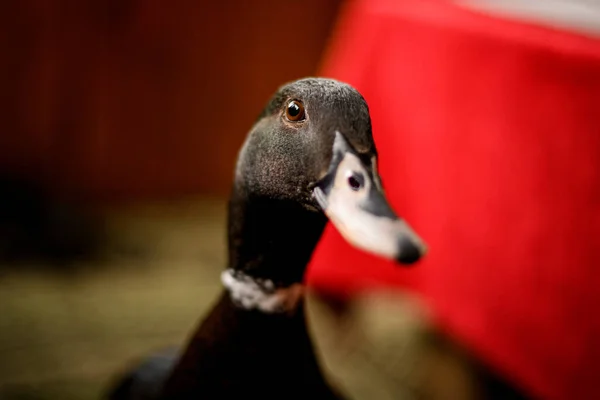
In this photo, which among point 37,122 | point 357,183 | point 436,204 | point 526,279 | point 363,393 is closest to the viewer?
point 357,183

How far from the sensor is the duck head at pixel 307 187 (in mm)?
449

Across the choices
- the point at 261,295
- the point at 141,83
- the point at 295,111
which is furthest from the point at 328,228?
the point at 141,83

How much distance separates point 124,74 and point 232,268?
4.68 ft

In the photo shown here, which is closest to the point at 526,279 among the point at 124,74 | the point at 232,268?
the point at 232,268

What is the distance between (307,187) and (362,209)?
0.07 m

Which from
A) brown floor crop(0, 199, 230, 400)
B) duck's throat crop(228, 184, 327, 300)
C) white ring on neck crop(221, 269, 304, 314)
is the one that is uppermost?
duck's throat crop(228, 184, 327, 300)

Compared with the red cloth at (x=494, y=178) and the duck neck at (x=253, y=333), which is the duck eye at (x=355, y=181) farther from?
the red cloth at (x=494, y=178)

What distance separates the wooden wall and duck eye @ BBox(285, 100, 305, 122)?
149cm

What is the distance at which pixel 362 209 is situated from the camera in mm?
454

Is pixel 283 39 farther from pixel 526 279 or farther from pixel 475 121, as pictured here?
pixel 526 279

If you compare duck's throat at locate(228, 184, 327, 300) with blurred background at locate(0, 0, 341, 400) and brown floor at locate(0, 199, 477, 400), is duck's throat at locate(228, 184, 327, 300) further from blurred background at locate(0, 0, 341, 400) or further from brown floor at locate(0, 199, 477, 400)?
blurred background at locate(0, 0, 341, 400)

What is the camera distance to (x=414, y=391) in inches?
53.0

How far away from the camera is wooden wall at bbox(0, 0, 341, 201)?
178 cm

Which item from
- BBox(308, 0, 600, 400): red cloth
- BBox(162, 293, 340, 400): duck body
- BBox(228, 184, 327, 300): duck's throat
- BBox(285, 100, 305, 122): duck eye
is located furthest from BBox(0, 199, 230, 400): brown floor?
BBox(285, 100, 305, 122): duck eye
